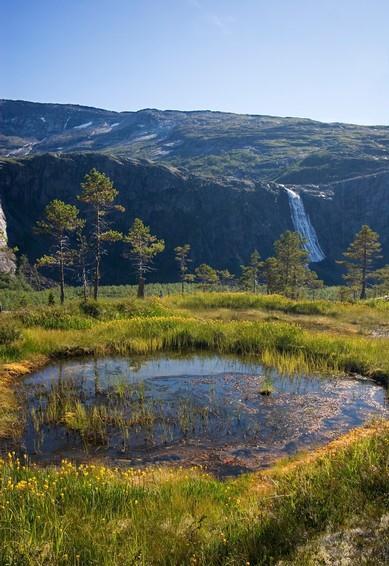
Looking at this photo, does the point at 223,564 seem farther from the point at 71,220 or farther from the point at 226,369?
the point at 71,220

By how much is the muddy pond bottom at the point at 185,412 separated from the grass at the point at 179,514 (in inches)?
125

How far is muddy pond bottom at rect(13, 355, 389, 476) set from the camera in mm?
11961

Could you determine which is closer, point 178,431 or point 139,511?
point 139,511

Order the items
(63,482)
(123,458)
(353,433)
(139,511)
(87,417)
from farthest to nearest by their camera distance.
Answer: (87,417), (353,433), (123,458), (63,482), (139,511)

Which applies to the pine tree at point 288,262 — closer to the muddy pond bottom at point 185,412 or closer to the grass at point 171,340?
the grass at point 171,340

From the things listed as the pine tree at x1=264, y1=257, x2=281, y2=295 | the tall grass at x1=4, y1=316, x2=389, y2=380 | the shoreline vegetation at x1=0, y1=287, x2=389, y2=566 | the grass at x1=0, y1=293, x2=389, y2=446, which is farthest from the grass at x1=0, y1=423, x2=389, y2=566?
the pine tree at x1=264, y1=257, x2=281, y2=295

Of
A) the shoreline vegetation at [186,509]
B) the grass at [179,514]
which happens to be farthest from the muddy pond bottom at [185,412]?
the grass at [179,514]

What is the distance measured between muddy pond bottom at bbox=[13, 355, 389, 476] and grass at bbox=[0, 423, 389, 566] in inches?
125

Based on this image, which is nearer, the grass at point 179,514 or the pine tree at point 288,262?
the grass at point 179,514

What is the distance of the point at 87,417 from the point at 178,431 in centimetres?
257

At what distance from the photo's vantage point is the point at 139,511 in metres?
7.05

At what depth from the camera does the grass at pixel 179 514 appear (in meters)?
5.60

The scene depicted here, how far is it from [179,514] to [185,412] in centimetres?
737

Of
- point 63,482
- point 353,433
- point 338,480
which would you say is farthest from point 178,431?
point 338,480
